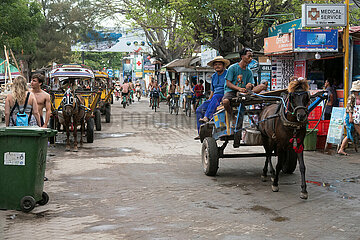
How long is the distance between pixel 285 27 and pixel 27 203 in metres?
15.4

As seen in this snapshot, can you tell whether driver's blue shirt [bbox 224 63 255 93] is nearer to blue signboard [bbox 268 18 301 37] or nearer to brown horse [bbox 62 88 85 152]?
brown horse [bbox 62 88 85 152]

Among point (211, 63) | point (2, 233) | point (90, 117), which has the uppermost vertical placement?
point (211, 63)

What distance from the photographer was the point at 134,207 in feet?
23.3

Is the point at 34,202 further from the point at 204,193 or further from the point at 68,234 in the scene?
the point at 204,193

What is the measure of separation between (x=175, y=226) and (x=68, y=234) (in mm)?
1282

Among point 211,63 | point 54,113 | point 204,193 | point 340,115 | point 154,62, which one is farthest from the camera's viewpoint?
point 154,62

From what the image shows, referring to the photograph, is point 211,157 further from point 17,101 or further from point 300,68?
point 300,68

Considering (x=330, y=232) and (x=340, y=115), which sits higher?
(x=340, y=115)

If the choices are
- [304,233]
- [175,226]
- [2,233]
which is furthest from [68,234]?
[304,233]

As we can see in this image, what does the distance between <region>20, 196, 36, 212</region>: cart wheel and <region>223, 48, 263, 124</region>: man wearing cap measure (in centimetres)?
381

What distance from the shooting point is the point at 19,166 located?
6.69m

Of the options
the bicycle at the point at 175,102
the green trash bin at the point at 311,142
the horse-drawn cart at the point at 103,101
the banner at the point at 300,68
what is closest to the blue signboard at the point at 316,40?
the green trash bin at the point at 311,142

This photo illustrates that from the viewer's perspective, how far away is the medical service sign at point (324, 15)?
13195mm

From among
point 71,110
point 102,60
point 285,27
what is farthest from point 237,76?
point 102,60
